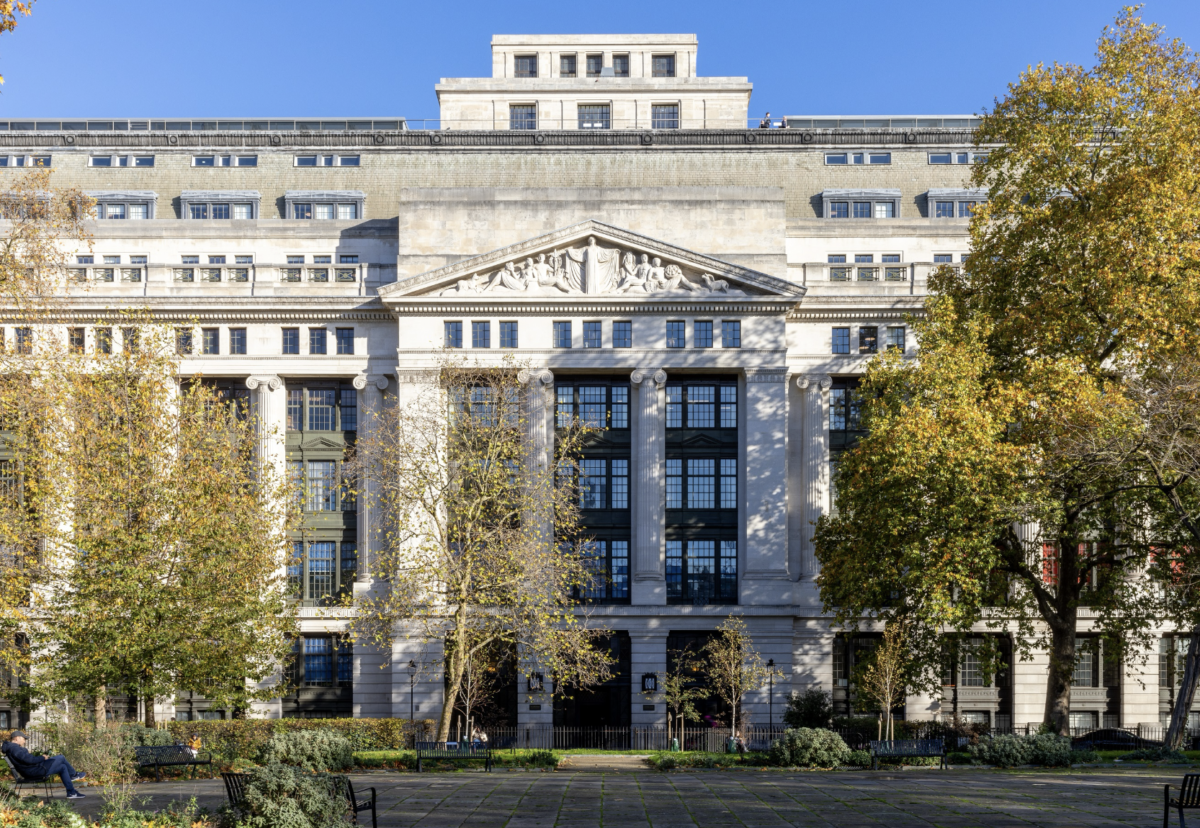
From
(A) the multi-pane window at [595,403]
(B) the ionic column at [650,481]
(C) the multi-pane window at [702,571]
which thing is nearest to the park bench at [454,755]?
(B) the ionic column at [650,481]

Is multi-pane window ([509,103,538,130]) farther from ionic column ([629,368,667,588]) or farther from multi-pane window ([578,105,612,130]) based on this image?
ionic column ([629,368,667,588])

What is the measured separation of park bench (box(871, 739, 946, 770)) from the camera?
3394 cm

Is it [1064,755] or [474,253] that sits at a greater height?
[474,253]

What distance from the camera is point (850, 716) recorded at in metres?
50.4

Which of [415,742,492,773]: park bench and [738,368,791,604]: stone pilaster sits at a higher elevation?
[738,368,791,604]: stone pilaster

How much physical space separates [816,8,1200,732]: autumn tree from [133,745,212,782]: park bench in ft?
72.9

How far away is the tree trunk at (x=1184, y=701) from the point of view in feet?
130

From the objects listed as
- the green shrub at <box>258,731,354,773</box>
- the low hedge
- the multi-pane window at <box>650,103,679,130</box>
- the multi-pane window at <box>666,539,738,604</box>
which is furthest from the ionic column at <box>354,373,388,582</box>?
the multi-pane window at <box>650,103,679,130</box>

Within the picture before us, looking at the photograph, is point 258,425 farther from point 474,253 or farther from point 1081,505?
point 1081,505

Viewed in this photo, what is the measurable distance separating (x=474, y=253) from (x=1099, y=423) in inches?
1232

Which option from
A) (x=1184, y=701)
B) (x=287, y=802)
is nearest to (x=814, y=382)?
(x=1184, y=701)

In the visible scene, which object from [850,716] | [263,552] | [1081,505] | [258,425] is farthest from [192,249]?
[1081,505]

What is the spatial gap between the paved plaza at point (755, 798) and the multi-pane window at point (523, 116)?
42.4m

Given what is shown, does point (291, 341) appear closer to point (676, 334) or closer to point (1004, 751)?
point (676, 334)
